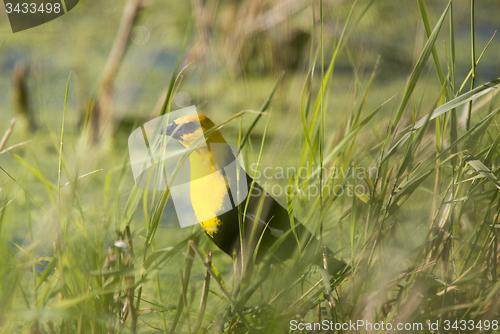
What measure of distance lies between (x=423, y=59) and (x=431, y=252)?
0.68ft

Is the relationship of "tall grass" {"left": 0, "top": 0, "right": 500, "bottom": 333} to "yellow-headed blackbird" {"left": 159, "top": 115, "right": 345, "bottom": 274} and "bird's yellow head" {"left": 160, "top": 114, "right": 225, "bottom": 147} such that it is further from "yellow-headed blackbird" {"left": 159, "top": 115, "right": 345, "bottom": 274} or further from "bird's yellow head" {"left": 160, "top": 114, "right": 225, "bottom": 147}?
"bird's yellow head" {"left": 160, "top": 114, "right": 225, "bottom": 147}

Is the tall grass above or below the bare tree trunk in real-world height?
below

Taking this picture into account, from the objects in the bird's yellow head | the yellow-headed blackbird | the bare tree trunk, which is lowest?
the yellow-headed blackbird

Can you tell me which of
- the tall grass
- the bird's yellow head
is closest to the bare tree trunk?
the bird's yellow head

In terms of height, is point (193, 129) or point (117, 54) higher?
point (117, 54)

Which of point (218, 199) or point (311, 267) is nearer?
point (311, 267)

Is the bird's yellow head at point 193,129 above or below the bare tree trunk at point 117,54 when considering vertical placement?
below
